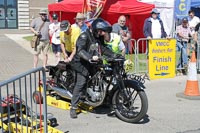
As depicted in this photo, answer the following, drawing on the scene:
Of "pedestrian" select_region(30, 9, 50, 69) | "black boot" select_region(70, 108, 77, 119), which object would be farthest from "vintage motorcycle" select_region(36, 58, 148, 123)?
"pedestrian" select_region(30, 9, 50, 69)

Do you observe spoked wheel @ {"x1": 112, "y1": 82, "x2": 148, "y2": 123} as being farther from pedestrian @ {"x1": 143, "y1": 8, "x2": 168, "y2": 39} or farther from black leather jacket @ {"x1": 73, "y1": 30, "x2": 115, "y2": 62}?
pedestrian @ {"x1": 143, "y1": 8, "x2": 168, "y2": 39}

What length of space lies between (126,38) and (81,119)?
15.8 feet

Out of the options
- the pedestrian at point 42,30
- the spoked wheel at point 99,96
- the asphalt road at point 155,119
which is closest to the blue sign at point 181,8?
the pedestrian at point 42,30

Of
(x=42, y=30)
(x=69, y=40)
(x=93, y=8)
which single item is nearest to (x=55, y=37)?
(x=42, y=30)

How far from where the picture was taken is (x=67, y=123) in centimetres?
580

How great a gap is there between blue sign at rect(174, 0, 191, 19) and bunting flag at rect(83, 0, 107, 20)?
3.40m

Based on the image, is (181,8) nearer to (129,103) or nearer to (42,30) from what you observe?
(42,30)

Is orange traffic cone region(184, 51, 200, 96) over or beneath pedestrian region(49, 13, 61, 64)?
beneath

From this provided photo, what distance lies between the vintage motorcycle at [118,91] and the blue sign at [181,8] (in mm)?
10352

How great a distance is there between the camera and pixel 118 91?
585cm

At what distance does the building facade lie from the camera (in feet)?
117

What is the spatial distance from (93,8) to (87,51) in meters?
9.36

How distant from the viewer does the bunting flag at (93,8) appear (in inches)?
582

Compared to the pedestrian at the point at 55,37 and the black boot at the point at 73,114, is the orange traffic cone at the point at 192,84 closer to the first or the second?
the black boot at the point at 73,114
